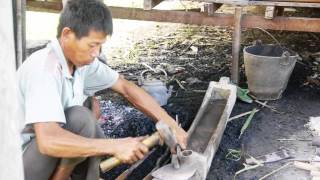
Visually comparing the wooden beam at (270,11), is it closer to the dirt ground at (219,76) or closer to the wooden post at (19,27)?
the dirt ground at (219,76)

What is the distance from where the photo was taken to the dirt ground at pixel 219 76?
4.84m

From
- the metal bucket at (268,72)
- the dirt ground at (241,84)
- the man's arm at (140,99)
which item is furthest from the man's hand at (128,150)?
the metal bucket at (268,72)

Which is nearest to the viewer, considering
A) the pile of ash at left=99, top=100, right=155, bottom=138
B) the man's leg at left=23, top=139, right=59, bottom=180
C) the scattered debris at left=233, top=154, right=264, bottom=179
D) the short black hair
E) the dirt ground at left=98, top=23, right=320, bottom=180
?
the short black hair

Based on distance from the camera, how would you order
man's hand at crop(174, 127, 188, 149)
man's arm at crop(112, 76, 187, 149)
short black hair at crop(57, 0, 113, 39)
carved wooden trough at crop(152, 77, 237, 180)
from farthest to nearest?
man's arm at crop(112, 76, 187, 149), carved wooden trough at crop(152, 77, 237, 180), man's hand at crop(174, 127, 188, 149), short black hair at crop(57, 0, 113, 39)

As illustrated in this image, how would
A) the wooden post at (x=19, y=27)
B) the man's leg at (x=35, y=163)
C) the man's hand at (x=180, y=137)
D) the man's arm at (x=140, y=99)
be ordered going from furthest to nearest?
the wooden post at (x=19, y=27), the man's arm at (x=140, y=99), the man's hand at (x=180, y=137), the man's leg at (x=35, y=163)

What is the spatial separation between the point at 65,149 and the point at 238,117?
298 cm

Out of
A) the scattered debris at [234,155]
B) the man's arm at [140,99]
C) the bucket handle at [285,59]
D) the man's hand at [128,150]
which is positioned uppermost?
the bucket handle at [285,59]

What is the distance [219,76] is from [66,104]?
3587 millimetres

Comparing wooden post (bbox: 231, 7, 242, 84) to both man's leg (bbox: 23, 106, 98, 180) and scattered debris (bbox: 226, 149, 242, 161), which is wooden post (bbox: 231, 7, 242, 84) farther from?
man's leg (bbox: 23, 106, 98, 180)

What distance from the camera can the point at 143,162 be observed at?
4590mm

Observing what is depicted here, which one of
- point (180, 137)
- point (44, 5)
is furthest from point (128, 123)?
point (44, 5)

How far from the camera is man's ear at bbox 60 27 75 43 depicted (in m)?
3.07

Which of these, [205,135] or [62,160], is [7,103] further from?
[205,135]

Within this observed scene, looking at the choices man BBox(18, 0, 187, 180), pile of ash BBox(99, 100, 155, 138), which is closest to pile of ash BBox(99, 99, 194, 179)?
pile of ash BBox(99, 100, 155, 138)
